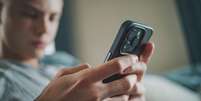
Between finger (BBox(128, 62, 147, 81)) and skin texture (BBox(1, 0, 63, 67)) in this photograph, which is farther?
skin texture (BBox(1, 0, 63, 67))

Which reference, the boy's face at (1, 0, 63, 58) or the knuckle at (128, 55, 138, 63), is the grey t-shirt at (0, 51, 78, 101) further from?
the knuckle at (128, 55, 138, 63)

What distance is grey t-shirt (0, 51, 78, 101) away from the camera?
0.71 metres

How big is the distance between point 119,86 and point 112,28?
50.7 inches

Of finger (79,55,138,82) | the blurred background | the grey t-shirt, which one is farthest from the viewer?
the blurred background

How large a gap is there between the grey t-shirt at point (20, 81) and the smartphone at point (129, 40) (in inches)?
8.8

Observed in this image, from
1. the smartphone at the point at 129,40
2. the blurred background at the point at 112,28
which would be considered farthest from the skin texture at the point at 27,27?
the blurred background at the point at 112,28

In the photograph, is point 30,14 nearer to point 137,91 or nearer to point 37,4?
point 37,4

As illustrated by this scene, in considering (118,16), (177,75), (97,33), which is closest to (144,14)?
(118,16)

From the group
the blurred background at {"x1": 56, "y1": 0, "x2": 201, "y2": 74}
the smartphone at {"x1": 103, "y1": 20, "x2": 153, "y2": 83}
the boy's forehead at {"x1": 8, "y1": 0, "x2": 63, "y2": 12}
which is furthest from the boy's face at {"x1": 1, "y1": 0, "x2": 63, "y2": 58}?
the blurred background at {"x1": 56, "y1": 0, "x2": 201, "y2": 74}

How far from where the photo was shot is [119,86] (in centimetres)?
52

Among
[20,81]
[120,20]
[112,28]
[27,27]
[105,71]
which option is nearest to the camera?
[105,71]

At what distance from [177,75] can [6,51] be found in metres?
0.76

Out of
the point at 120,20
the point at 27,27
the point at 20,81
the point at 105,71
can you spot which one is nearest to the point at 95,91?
the point at 105,71

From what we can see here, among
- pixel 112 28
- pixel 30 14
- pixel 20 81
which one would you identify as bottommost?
pixel 112 28
